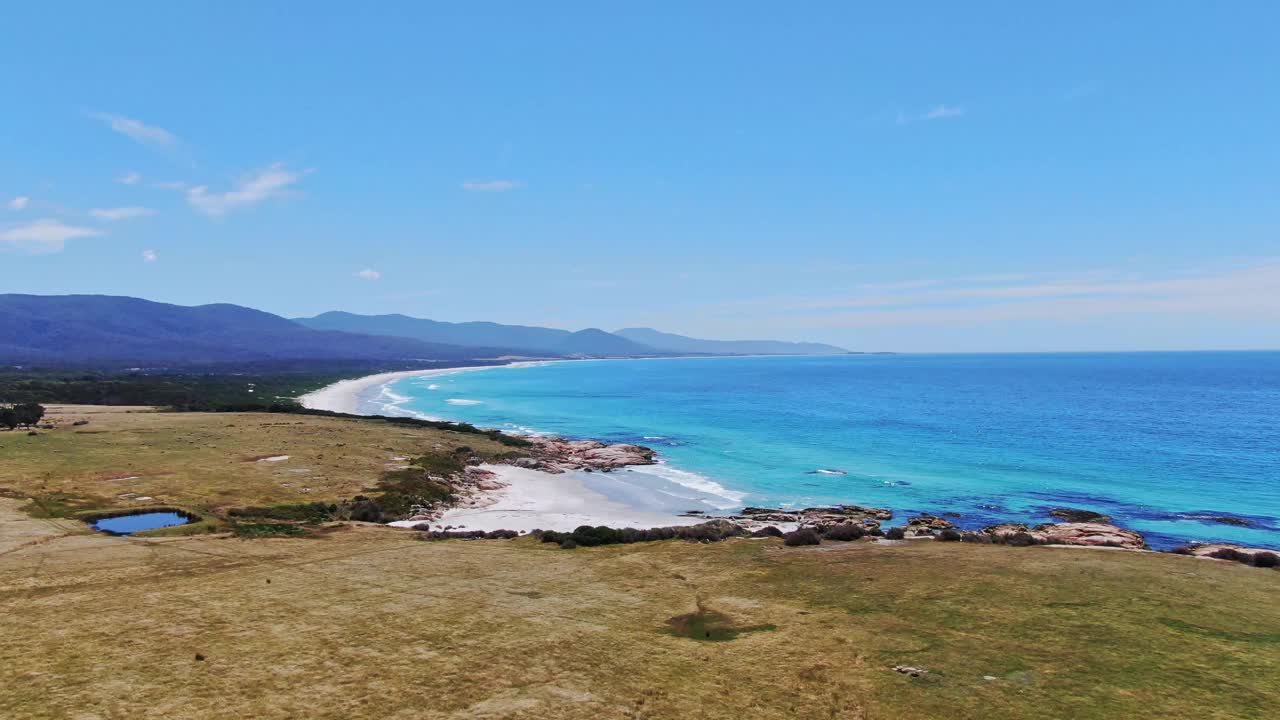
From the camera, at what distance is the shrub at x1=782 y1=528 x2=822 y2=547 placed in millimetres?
39375

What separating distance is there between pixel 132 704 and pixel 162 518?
34784mm

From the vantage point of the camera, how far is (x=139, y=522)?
45188mm

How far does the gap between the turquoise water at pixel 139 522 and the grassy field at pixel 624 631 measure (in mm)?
3827

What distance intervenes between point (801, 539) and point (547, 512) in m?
27.6

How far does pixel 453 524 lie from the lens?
53031 mm

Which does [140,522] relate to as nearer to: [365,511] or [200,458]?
[365,511]

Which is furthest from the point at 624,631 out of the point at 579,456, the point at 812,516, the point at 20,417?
the point at 20,417

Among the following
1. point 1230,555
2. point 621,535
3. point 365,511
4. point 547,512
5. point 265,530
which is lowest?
point 547,512

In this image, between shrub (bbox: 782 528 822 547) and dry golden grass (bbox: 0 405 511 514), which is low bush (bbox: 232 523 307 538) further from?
shrub (bbox: 782 528 822 547)

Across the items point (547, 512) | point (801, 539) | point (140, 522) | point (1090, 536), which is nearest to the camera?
point (801, 539)

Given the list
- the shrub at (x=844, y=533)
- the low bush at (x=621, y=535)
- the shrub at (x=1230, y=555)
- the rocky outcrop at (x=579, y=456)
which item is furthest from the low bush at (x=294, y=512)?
the shrub at (x=1230, y=555)

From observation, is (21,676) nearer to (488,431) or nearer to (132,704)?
(132,704)

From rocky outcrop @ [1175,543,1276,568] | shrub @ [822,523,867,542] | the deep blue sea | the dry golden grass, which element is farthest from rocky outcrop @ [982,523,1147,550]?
the dry golden grass

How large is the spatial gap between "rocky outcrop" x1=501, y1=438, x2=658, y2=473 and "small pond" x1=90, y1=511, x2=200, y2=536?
1656 inches
